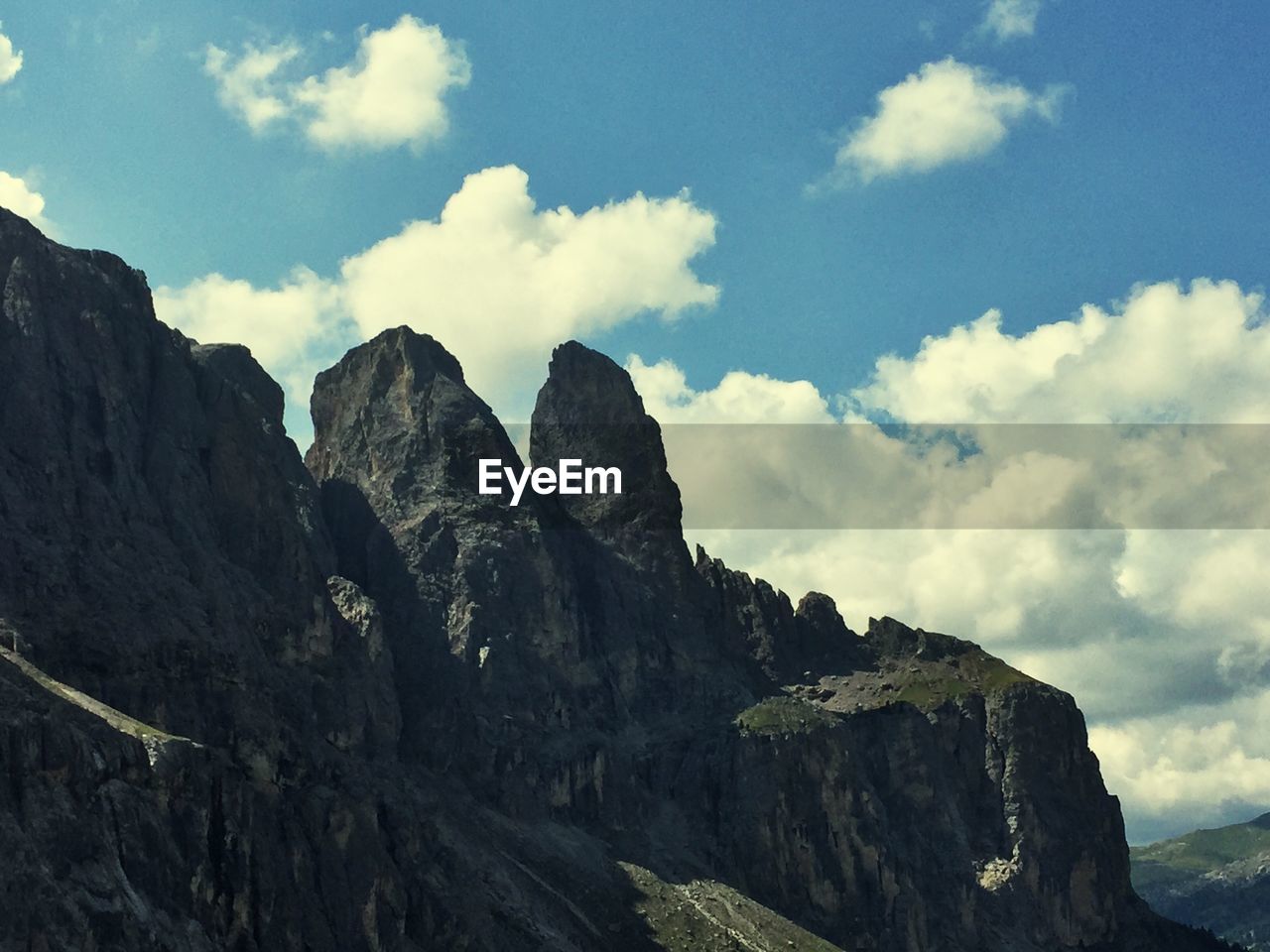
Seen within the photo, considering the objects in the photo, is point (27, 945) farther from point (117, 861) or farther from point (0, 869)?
point (117, 861)

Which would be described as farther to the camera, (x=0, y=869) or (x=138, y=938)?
(x=138, y=938)

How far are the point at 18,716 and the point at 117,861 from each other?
20502 mm

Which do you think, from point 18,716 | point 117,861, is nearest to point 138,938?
point 117,861

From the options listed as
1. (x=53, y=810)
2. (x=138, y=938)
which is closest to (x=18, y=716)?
(x=53, y=810)

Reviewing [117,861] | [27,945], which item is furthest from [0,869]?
[117,861]

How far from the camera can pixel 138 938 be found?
7480 inches

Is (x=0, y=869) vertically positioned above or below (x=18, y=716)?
below

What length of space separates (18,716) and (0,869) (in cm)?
2258

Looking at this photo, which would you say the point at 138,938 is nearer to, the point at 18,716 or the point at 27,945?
the point at 27,945

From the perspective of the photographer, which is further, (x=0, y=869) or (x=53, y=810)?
(x=53, y=810)

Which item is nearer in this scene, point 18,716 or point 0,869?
point 0,869

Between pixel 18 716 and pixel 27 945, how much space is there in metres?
30.3

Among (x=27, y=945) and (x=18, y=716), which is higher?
(x=18, y=716)

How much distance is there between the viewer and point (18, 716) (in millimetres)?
195625
